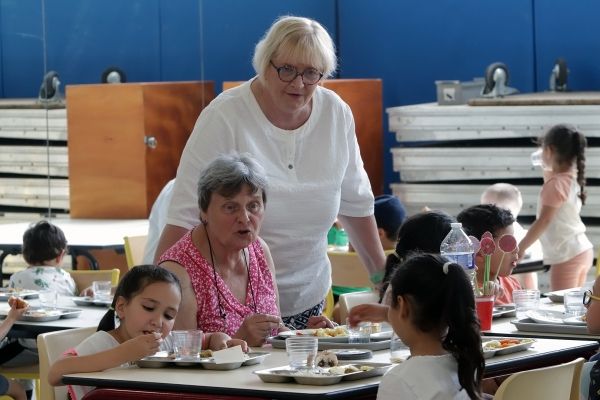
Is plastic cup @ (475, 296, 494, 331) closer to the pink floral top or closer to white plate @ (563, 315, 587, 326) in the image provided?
white plate @ (563, 315, 587, 326)

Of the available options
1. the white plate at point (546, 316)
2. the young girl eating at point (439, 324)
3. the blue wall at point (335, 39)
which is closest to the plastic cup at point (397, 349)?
the young girl eating at point (439, 324)

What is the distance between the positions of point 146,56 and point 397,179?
191 cm

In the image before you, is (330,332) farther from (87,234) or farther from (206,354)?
(87,234)

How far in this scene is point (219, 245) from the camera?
13.8ft

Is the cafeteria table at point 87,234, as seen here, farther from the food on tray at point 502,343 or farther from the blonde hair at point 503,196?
the food on tray at point 502,343

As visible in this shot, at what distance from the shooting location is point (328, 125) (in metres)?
4.66

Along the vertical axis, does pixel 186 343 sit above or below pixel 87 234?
below

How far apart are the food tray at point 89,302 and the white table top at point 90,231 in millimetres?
1395

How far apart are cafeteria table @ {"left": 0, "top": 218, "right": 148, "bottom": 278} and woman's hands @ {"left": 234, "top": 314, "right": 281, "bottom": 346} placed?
351 centimetres

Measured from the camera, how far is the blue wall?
27.3 ft

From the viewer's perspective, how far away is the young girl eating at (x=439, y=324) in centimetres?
322

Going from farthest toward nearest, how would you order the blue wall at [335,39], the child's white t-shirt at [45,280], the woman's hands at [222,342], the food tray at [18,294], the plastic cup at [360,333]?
the blue wall at [335,39] → the child's white t-shirt at [45,280] → the food tray at [18,294] → the plastic cup at [360,333] → the woman's hands at [222,342]

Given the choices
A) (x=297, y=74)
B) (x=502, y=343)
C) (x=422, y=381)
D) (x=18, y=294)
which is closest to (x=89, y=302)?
(x=18, y=294)

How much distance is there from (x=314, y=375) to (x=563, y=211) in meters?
4.53
